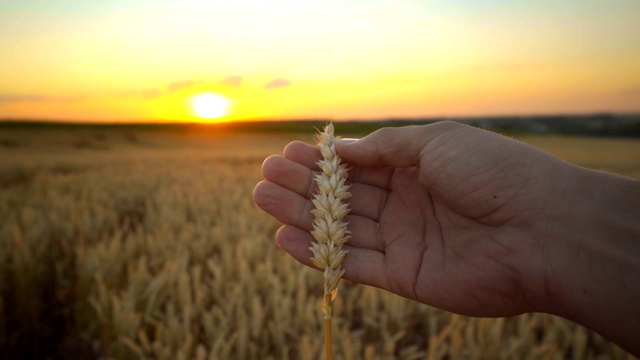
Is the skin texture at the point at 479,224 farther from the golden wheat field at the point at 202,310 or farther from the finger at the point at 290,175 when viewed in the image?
the golden wheat field at the point at 202,310

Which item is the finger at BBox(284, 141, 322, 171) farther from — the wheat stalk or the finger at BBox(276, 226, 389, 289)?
the wheat stalk

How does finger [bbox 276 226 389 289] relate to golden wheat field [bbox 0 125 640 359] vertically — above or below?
above

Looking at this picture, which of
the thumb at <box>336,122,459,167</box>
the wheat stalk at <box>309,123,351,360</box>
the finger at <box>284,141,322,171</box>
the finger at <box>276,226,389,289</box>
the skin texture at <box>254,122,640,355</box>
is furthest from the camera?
the finger at <box>284,141,322,171</box>

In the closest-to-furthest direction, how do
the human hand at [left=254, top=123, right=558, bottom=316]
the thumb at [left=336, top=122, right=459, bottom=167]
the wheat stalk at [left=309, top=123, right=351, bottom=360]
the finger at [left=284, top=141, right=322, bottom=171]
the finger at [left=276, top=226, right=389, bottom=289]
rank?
the wheat stalk at [left=309, top=123, right=351, bottom=360] < the human hand at [left=254, top=123, right=558, bottom=316] < the thumb at [left=336, top=122, right=459, bottom=167] < the finger at [left=276, top=226, right=389, bottom=289] < the finger at [left=284, top=141, right=322, bottom=171]

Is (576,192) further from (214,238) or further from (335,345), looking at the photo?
(214,238)

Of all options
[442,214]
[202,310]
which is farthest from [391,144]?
[202,310]

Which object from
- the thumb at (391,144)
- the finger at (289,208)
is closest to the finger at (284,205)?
the finger at (289,208)

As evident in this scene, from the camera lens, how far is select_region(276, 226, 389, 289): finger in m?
2.02

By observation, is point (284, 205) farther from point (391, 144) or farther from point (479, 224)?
point (479, 224)

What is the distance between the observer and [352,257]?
2061 millimetres

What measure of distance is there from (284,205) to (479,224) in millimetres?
846

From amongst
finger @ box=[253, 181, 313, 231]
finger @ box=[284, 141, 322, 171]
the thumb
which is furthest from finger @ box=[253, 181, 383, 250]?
the thumb

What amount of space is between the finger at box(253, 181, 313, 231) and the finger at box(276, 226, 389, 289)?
4 cm

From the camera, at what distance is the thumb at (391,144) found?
1.90m
